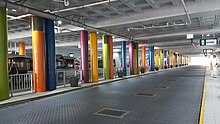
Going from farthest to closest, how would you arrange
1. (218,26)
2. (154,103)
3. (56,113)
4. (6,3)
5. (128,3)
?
(218,26)
(128,3)
(6,3)
(154,103)
(56,113)

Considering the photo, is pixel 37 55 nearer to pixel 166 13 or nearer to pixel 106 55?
pixel 166 13

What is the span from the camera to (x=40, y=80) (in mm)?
9648

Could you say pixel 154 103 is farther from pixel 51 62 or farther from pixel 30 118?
pixel 51 62

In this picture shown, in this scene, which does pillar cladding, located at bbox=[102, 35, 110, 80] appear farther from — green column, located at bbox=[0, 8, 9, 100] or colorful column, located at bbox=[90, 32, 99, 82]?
green column, located at bbox=[0, 8, 9, 100]

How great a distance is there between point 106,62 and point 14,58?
7.07 m

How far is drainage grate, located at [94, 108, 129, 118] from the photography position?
212 inches

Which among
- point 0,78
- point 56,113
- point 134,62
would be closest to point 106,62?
point 134,62

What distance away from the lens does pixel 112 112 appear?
18.8 feet

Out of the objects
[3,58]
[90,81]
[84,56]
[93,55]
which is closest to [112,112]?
[3,58]

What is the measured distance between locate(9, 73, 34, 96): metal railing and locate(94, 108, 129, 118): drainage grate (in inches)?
195

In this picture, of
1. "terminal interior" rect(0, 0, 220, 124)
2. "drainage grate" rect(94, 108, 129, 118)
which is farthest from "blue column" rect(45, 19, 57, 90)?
"drainage grate" rect(94, 108, 129, 118)

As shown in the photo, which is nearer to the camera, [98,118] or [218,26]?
[98,118]

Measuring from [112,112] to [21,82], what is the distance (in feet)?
19.1

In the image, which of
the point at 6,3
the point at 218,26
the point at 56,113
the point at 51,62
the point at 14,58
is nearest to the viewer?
the point at 56,113
